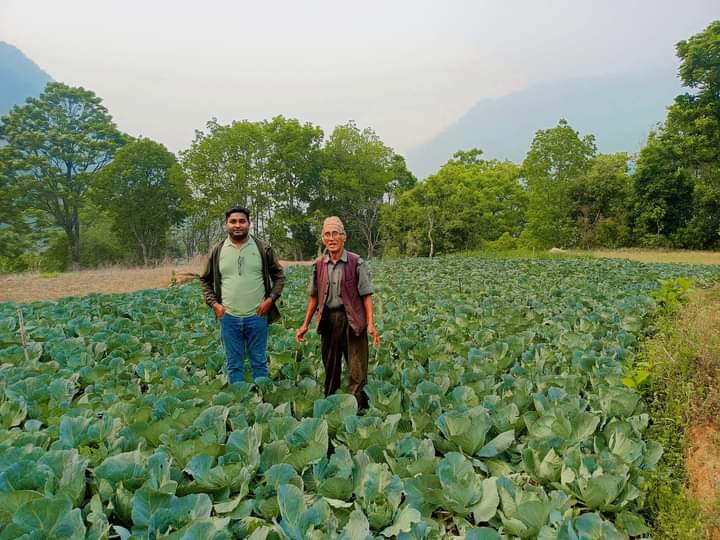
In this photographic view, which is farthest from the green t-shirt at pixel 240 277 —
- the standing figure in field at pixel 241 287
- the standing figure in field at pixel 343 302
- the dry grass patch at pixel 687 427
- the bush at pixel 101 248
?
the bush at pixel 101 248

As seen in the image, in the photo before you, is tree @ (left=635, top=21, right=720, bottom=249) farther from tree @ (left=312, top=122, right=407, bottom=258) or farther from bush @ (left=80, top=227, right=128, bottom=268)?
bush @ (left=80, top=227, right=128, bottom=268)

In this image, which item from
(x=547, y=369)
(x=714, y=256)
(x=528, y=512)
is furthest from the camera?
(x=714, y=256)

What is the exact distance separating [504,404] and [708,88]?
92.3 ft

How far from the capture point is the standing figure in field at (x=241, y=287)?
11.2 ft

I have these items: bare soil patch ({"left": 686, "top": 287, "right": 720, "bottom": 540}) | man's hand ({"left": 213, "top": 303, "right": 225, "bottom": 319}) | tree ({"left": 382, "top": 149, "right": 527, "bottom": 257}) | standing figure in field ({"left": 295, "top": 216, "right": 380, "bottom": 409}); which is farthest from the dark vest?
tree ({"left": 382, "top": 149, "right": 527, "bottom": 257})

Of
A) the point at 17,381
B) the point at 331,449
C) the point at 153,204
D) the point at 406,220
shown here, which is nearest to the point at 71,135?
the point at 153,204

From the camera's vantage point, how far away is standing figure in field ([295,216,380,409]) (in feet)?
10.4

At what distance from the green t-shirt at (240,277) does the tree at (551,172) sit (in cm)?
3207

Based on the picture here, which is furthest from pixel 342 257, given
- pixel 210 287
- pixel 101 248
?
pixel 101 248

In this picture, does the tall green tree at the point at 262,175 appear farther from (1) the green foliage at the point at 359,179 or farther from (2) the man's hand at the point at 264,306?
(2) the man's hand at the point at 264,306

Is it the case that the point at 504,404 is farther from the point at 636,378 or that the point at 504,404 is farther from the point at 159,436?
the point at 159,436

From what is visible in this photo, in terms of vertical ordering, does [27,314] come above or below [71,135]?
below

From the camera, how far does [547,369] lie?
3.89 meters

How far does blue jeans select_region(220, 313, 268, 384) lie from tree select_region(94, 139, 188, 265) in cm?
2921
